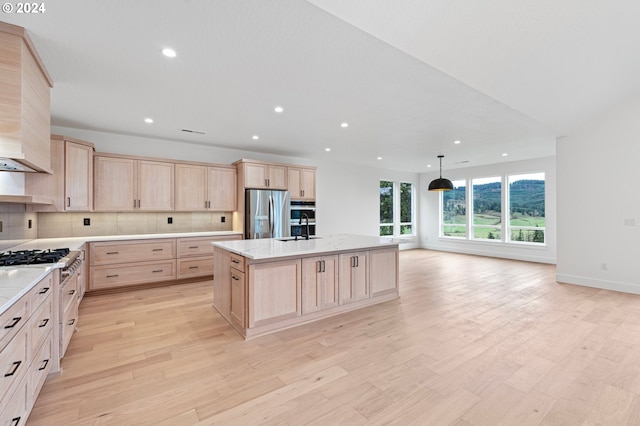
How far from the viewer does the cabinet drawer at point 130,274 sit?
4.17 m

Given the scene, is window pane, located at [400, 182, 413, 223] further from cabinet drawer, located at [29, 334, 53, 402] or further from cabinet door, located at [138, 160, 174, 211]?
cabinet drawer, located at [29, 334, 53, 402]

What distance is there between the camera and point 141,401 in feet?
6.19

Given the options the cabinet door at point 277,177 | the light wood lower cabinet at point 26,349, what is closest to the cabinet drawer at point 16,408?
the light wood lower cabinet at point 26,349

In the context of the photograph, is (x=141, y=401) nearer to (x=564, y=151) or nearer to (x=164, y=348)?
(x=164, y=348)

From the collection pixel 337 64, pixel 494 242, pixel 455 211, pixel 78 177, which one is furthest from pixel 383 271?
pixel 455 211

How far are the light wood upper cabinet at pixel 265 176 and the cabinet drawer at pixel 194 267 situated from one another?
155cm

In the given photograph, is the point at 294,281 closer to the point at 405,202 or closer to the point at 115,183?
the point at 115,183

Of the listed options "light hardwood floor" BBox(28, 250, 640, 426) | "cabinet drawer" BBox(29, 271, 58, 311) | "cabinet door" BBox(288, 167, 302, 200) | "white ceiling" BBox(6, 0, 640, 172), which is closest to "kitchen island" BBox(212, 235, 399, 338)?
"light hardwood floor" BBox(28, 250, 640, 426)

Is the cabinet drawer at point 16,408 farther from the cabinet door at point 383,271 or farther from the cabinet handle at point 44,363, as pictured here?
the cabinet door at point 383,271

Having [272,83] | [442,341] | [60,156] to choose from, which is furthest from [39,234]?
[442,341]

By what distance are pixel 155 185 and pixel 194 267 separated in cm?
155

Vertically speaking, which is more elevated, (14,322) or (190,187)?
(190,187)

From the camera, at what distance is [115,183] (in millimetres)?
4527

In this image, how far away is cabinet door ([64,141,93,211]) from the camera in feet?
13.1
